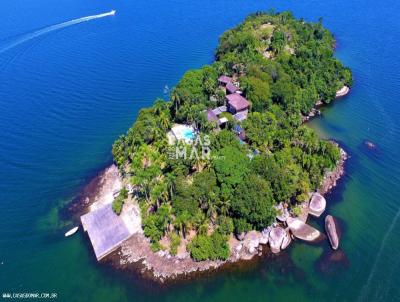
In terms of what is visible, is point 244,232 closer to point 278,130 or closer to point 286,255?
point 286,255

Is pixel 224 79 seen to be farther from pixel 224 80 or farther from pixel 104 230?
pixel 104 230

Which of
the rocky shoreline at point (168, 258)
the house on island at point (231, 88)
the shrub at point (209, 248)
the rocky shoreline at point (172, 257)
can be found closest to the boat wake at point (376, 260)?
the rocky shoreline at point (172, 257)

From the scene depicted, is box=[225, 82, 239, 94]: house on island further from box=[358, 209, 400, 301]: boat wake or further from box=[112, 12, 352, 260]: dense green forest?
box=[358, 209, 400, 301]: boat wake

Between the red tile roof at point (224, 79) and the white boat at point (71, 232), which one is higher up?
the red tile roof at point (224, 79)

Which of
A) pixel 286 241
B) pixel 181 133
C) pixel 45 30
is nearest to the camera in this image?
pixel 286 241

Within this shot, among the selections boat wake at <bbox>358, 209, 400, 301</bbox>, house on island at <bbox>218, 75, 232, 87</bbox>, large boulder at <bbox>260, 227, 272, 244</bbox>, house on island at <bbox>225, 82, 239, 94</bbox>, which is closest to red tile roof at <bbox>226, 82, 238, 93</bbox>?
house on island at <bbox>225, 82, 239, 94</bbox>

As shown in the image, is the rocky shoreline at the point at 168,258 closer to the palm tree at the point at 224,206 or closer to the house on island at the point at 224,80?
the palm tree at the point at 224,206

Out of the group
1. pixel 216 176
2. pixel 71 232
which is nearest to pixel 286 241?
pixel 216 176
